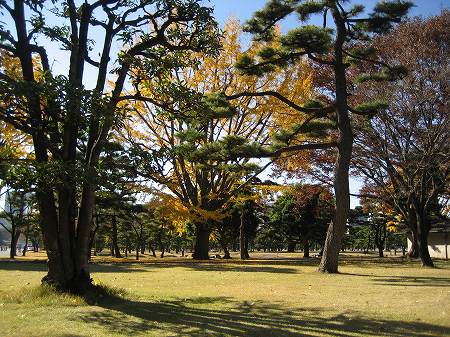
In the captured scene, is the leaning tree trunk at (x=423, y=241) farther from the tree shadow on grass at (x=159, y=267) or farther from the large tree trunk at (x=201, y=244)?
the large tree trunk at (x=201, y=244)

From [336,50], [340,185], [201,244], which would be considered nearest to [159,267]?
[201,244]

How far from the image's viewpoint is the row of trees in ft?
26.6

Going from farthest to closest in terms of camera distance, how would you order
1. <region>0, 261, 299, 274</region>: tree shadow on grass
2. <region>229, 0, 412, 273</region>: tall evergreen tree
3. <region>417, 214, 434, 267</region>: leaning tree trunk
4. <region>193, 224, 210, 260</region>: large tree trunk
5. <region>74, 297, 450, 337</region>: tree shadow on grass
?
<region>193, 224, 210, 260</region>: large tree trunk, <region>417, 214, 434, 267</region>: leaning tree trunk, <region>0, 261, 299, 274</region>: tree shadow on grass, <region>229, 0, 412, 273</region>: tall evergreen tree, <region>74, 297, 450, 337</region>: tree shadow on grass

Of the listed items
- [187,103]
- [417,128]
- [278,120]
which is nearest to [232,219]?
[278,120]

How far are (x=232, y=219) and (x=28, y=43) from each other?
36.1 metres

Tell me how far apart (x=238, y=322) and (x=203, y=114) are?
3.90 metres

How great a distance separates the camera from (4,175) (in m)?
6.75

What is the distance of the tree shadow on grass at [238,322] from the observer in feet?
20.1

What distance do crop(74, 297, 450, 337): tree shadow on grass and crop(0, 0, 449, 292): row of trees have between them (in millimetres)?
2003

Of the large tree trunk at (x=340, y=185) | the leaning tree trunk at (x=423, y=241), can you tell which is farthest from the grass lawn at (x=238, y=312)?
the leaning tree trunk at (x=423, y=241)

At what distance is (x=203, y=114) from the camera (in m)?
8.95

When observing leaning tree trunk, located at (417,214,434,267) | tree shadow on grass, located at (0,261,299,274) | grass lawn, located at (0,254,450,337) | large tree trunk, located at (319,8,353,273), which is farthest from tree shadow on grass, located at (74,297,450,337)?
leaning tree trunk, located at (417,214,434,267)

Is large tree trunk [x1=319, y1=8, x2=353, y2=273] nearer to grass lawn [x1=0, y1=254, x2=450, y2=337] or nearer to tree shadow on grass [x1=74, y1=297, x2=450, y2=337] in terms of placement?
grass lawn [x1=0, y1=254, x2=450, y2=337]

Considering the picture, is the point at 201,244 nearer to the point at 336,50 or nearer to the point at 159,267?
the point at 159,267
